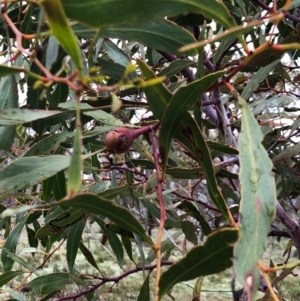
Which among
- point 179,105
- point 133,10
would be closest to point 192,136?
point 179,105

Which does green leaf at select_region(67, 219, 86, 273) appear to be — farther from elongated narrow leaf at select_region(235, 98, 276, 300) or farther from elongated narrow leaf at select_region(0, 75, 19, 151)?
elongated narrow leaf at select_region(235, 98, 276, 300)

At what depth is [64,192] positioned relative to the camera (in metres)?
0.83

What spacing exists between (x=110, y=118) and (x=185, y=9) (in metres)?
0.24

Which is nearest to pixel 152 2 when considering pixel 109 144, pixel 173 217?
pixel 109 144

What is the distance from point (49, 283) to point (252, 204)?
77 cm

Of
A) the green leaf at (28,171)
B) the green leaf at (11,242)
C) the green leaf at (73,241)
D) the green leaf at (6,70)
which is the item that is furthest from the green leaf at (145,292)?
the green leaf at (6,70)

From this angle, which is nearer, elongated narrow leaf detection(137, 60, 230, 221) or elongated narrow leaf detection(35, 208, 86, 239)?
elongated narrow leaf detection(137, 60, 230, 221)

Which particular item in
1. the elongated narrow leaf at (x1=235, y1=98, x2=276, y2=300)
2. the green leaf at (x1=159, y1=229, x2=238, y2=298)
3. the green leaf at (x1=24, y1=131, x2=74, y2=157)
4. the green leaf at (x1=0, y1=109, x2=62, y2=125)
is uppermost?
the green leaf at (x1=0, y1=109, x2=62, y2=125)

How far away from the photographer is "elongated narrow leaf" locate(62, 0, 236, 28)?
0.34 m

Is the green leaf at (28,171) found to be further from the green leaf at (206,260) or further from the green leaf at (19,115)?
the green leaf at (206,260)

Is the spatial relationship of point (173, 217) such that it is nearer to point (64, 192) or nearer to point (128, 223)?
point (64, 192)

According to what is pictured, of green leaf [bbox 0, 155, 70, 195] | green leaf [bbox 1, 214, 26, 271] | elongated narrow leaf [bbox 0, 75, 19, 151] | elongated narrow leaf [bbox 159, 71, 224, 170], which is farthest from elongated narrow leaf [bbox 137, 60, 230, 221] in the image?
green leaf [bbox 1, 214, 26, 271]

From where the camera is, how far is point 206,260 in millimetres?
396

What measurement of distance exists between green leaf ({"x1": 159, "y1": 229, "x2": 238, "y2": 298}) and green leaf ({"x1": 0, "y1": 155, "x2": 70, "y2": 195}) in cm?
18
